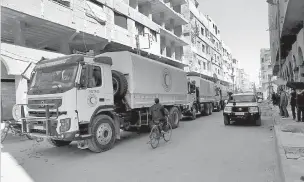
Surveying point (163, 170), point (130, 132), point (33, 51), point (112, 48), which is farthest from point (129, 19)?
point (163, 170)

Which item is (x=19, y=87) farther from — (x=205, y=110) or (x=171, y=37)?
(x=171, y=37)

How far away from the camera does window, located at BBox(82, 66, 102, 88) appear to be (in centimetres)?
747

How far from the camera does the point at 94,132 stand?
289 inches

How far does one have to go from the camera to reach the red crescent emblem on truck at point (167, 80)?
12.6 m

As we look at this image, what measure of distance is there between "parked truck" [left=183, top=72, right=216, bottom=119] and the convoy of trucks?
24.4 feet

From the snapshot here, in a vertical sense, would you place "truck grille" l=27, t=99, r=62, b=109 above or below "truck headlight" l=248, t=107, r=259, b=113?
above

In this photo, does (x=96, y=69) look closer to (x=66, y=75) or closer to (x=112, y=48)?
(x=66, y=75)

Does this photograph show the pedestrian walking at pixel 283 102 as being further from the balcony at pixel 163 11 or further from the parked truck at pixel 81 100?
the balcony at pixel 163 11

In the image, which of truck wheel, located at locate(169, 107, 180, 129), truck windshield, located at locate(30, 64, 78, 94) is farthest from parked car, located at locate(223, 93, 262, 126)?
truck windshield, located at locate(30, 64, 78, 94)

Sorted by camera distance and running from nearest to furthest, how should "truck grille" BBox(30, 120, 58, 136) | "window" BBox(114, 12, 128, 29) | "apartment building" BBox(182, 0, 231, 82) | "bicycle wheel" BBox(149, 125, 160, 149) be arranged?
"truck grille" BBox(30, 120, 58, 136) → "bicycle wheel" BBox(149, 125, 160, 149) → "window" BBox(114, 12, 128, 29) → "apartment building" BBox(182, 0, 231, 82)

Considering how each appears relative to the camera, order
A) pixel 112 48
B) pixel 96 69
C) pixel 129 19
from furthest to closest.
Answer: pixel 129 19 → pixel 112 48 → pixel 96 69

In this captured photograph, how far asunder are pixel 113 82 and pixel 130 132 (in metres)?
3.77

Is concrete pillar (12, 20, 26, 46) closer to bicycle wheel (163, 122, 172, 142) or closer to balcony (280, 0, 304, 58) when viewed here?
bicycle wheel (163, 122, 172, 142)

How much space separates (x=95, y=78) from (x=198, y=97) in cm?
1230
